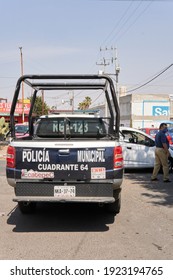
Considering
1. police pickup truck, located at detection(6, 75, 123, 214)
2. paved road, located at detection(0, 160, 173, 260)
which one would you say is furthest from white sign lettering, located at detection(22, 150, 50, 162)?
paved road, located at detection(0, 160, 173, 260)

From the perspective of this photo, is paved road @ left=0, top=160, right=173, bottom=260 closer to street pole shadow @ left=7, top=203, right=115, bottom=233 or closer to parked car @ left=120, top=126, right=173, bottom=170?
street pole shadow @ left=7, top=203, right=115, bottom=233

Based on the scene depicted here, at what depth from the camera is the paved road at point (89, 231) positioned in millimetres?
4637

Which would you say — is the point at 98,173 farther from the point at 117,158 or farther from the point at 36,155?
the point at 36,155

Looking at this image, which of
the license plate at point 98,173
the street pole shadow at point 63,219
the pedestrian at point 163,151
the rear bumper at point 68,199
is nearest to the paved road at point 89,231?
the street pole shadow at point 63,219

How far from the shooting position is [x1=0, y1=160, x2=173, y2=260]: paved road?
15.2 ft

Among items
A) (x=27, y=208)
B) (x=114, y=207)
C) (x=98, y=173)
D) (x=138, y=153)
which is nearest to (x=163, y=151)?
(x=138, y=153)

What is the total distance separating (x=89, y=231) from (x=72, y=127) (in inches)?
97.7

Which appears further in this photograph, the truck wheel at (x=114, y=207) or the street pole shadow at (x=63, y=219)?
the truck wheel at (x=114, y=207)

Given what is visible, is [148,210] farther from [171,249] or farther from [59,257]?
[59,257]

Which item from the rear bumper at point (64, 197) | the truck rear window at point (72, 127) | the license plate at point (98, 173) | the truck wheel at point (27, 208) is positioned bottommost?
the truck wheel at point (27, 208)

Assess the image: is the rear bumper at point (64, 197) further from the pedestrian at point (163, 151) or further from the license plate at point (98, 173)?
the pedestrian at point (163, 151)

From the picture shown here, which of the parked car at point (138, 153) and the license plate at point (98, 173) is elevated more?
the license plate at point (98, 173)

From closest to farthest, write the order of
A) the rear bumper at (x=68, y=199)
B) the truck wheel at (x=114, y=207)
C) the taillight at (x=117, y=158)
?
1. the rear bumper at (x=68, y=199)
2. the taillight at (x=117, y=158)
3. the truck wheel at (x=114, y=207)

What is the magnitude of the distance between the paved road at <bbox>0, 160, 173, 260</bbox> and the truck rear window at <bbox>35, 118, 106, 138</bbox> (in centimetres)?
148
